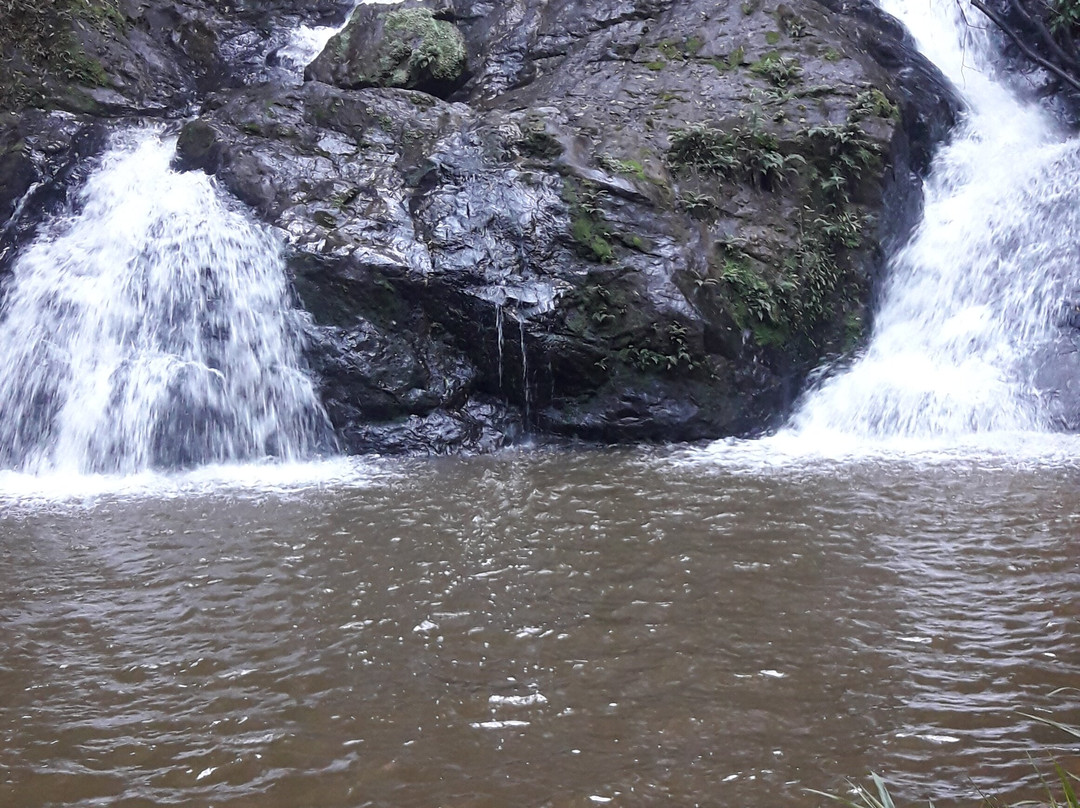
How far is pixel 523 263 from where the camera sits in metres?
10.0

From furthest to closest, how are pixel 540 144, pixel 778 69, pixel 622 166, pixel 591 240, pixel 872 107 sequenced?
pixel 778 69
pixel 872 107
pixel 540 144
pixel 622 166
pixel 591 240

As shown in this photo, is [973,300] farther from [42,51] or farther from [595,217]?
[42,51]

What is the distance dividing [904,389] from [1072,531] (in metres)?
3.90

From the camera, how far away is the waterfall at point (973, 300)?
9359 millimetres

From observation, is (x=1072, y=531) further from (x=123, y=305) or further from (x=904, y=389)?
(x=123, y=305)

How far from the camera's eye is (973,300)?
10.6 metres

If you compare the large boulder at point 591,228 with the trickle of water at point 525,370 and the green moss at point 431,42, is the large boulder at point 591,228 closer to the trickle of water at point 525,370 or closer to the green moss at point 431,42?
the trickle of water at point 525,370

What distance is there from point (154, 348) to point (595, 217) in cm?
538

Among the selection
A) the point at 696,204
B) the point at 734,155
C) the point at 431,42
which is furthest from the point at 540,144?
the point at 431,42

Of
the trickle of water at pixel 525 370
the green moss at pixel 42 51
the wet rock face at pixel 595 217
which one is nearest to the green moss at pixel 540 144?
the wet rock face at pixel 595 217

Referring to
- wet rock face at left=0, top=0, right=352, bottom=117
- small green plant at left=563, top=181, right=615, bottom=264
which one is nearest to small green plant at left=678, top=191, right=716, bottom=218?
small green plant at left=563, top=181, right=615, bottom=264

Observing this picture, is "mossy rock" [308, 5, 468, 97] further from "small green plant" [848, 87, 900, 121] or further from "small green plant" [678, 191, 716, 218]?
"small green plant" [848, 87, 900, 121]

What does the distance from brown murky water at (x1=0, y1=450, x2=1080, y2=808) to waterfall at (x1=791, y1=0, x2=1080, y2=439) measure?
2.11m

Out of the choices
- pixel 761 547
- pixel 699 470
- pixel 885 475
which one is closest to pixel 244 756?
pixel 761 547
